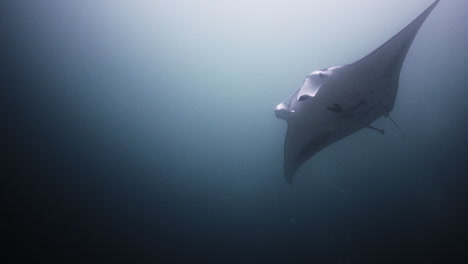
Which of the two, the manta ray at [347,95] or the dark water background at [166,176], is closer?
the manta ray at [347,95]

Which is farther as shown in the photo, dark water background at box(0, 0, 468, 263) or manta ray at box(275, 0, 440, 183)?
→ dark water background at box(0, 0, 468, 263)

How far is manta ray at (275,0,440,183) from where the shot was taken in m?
3.17

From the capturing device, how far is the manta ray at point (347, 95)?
3170 mm

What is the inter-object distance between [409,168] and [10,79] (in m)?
22.1

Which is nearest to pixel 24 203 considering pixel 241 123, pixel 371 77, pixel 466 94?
pixel 371 77

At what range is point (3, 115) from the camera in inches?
575

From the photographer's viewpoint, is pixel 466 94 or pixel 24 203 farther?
pixel 466 94

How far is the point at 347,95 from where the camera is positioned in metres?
3.38

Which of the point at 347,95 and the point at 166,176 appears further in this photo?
the point at 166,176

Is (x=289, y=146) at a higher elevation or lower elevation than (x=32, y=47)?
lower

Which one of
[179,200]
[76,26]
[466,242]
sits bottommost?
[466,242]

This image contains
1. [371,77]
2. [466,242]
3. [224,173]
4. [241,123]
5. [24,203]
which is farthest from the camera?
[241,123]

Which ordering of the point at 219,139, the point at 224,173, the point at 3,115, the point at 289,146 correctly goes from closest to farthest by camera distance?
the point at 289,146
the point at 3,115
the point at 224,173
the point at 219,139

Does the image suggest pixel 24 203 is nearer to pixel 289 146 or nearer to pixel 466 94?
pixel 289 146
